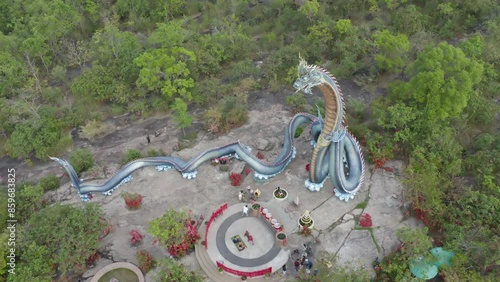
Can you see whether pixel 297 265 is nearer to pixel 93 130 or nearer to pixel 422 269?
pixel 422 269

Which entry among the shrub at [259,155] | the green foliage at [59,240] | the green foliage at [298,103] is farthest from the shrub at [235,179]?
the green foliage at [59,240]

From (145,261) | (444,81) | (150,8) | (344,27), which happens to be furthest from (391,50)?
(150,8)

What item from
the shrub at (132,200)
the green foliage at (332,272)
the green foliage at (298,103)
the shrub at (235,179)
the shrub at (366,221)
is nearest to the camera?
the green foliage at (332,272)

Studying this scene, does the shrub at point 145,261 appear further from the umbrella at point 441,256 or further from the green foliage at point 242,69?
the green foliage at point 242,69

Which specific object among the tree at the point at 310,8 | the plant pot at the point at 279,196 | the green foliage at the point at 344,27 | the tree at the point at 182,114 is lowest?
the plant pot at the point at 279,196

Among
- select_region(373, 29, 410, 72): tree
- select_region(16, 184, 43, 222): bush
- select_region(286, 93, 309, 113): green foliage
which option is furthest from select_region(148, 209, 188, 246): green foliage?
select_region(373, 29, 410, 72): tree

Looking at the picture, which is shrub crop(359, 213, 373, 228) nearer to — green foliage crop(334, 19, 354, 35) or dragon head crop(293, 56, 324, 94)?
dragon head crop(293, 56, 324, 94)

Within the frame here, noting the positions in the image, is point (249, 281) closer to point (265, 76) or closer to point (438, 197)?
point (438, 197)

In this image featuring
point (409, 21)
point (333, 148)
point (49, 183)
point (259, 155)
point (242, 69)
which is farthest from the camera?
point (409, 21)
